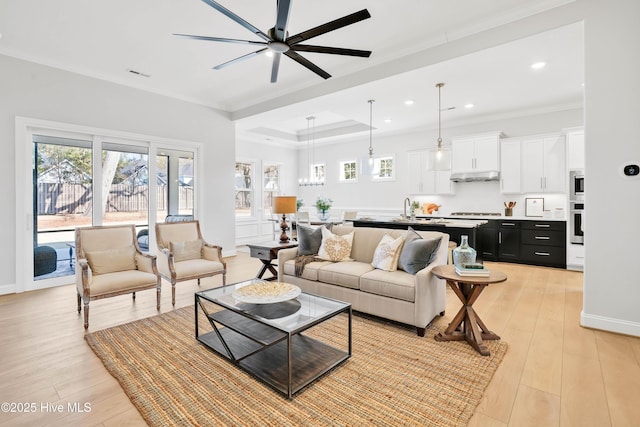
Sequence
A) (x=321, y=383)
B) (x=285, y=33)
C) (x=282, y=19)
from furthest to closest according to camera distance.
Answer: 1. (x=285, y=33)
2. (x=282, y=19)
3. (x=321, y=383)

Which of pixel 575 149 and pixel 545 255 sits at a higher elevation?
pixel 575 149

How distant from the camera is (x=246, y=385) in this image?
205cm

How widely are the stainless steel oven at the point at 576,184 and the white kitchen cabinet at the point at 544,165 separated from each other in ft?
1.28

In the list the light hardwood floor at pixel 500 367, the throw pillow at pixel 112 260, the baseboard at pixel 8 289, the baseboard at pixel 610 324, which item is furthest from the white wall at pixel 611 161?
the baseboard at pixel 8 289

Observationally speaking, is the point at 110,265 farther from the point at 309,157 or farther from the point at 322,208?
the point at 309,157

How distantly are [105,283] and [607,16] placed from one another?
17.4ft

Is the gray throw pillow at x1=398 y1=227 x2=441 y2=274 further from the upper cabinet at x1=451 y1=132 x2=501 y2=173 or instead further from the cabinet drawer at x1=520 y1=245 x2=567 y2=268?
the upper cabinet at x1=451 y1=132 x2=501 y2=173

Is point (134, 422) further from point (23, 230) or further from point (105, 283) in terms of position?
point (23, 230)

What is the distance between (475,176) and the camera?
642 cm

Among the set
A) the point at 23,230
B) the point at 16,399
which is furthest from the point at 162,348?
the point at 23,230

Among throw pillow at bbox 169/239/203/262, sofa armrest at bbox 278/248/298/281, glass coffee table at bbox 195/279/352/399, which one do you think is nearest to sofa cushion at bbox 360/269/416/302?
glass coffee table at bbox 195/279/352/399

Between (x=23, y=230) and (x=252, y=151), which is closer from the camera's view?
(x=23, y=230)

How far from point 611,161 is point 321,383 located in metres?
3.13

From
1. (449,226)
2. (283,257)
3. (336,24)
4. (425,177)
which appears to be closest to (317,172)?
(425,177)
